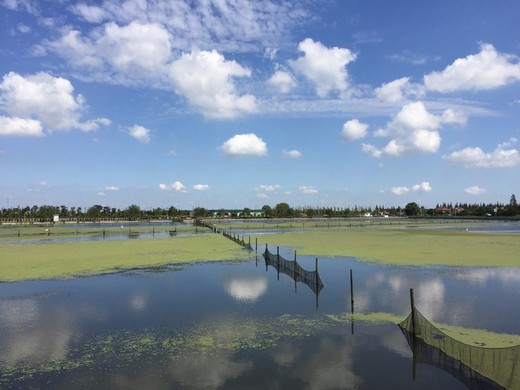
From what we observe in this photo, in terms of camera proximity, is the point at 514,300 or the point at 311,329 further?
the point at 514,300

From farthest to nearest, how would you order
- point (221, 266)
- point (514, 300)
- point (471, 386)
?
point (221, 266), point (514, 300), point (471, 386)

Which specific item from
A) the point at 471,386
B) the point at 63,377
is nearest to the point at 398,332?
the point at 471,386

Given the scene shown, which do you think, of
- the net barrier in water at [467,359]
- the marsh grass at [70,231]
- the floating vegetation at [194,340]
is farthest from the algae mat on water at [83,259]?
the marsh grass at [70,231]

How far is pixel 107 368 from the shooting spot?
34.3 ft

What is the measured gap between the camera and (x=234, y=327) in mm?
13656

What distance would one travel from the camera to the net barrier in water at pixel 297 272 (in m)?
19.8

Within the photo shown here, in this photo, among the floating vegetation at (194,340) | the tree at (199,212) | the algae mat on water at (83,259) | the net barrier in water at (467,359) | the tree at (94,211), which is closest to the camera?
the net barrier in water at (467,359)

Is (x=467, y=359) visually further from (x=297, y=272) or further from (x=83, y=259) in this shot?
(x=83, y=259)

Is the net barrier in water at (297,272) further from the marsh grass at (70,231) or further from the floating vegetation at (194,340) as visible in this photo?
the marsh grass at (70,231)

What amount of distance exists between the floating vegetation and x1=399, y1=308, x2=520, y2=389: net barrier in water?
111 centimetres

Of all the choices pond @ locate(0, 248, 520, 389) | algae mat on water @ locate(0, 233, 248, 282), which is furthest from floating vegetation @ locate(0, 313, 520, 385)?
algae mat on water @ locate(0, 233, 248, 282)

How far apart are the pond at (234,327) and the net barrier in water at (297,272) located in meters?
0.44

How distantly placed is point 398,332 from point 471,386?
12.1ft

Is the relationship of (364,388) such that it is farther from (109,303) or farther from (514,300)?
(109,303)
